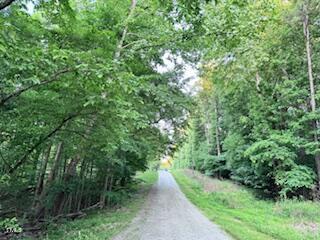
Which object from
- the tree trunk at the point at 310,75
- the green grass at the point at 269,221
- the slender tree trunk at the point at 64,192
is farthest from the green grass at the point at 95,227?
the tree trunk at the point at 310,75

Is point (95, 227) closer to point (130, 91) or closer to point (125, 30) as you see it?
point (130, 91)

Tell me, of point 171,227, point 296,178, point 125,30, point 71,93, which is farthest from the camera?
point 296,178

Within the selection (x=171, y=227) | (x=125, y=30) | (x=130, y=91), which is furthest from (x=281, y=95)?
(x=130, y=91)

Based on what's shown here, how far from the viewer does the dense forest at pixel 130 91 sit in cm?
492

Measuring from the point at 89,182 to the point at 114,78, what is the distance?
8.96 metres

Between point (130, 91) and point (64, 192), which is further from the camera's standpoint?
point (64, 192)

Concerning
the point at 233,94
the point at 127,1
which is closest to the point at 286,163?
the point at 233,94

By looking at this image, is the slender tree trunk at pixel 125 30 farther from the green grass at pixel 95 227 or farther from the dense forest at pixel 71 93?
the green grass at pixel 95 227

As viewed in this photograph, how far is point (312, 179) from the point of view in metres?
15.9

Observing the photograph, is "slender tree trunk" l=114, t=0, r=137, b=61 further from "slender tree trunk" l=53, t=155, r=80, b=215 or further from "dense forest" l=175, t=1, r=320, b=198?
"dense forest" l=175, t=1, r=320, b=198

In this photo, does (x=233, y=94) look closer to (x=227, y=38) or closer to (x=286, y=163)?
(x=286, y=163)

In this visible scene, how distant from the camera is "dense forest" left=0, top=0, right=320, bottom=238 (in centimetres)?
492

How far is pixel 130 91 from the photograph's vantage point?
4.99 meters

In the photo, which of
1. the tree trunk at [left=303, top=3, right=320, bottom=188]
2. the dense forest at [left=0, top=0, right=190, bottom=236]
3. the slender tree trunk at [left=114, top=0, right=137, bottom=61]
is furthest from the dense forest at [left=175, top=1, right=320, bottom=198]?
the slender tree trunk at [left=114, top=0, right=137, bottom=61]
